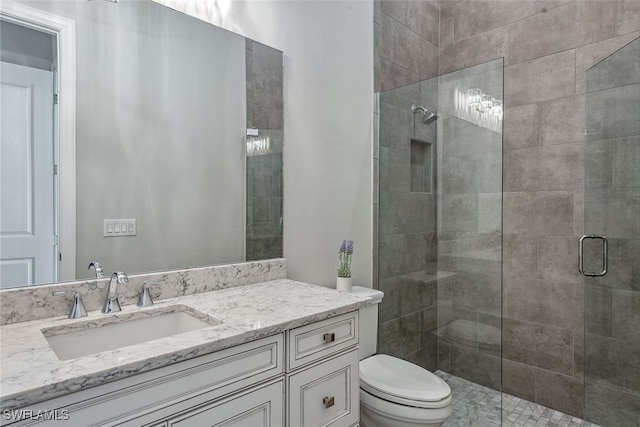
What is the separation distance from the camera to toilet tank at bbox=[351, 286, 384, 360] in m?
1.98

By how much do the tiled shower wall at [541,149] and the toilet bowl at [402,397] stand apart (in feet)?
3.54

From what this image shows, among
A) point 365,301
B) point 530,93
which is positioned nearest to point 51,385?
point 365,301

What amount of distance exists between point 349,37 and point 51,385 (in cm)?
214

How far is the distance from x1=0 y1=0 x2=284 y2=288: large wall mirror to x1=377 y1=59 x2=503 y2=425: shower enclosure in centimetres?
83

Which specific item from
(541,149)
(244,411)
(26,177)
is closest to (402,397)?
(244,411)

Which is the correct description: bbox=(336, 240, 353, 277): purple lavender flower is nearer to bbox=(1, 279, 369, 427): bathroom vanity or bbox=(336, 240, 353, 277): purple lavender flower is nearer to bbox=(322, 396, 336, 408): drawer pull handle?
bbox=(1, 279, 369, 427): bathroom vanity

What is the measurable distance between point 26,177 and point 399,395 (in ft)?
5.24

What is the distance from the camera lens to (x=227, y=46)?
1639 mm

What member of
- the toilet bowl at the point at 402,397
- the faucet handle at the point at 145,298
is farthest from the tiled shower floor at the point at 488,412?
the faucet handle at the point at 145,298

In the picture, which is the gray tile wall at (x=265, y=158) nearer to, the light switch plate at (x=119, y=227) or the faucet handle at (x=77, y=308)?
the light switch plate at (x=119, y=227)

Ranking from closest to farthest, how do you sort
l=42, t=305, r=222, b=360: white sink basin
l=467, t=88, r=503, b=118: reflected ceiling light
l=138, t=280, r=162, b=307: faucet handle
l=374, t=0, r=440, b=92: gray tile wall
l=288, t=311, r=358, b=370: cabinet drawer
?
l=42, t=305, r=222, b=360: white sink basin
l=288, t=311, r=358, b=370: cabinet drawer
l=138, t=280, r=162, b=307: faucet handle
l=467, t=88, r=503, b=118: reflected ceiling light
l=374, t=0, r=440, b=92: gray tile wall

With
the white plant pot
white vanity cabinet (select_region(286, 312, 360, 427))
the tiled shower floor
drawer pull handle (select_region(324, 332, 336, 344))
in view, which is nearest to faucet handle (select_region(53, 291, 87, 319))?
white vanity cabinet (select_region(286, 312, 360, 427))

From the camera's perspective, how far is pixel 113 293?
1220 mm

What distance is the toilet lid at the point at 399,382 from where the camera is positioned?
63.5 inches
